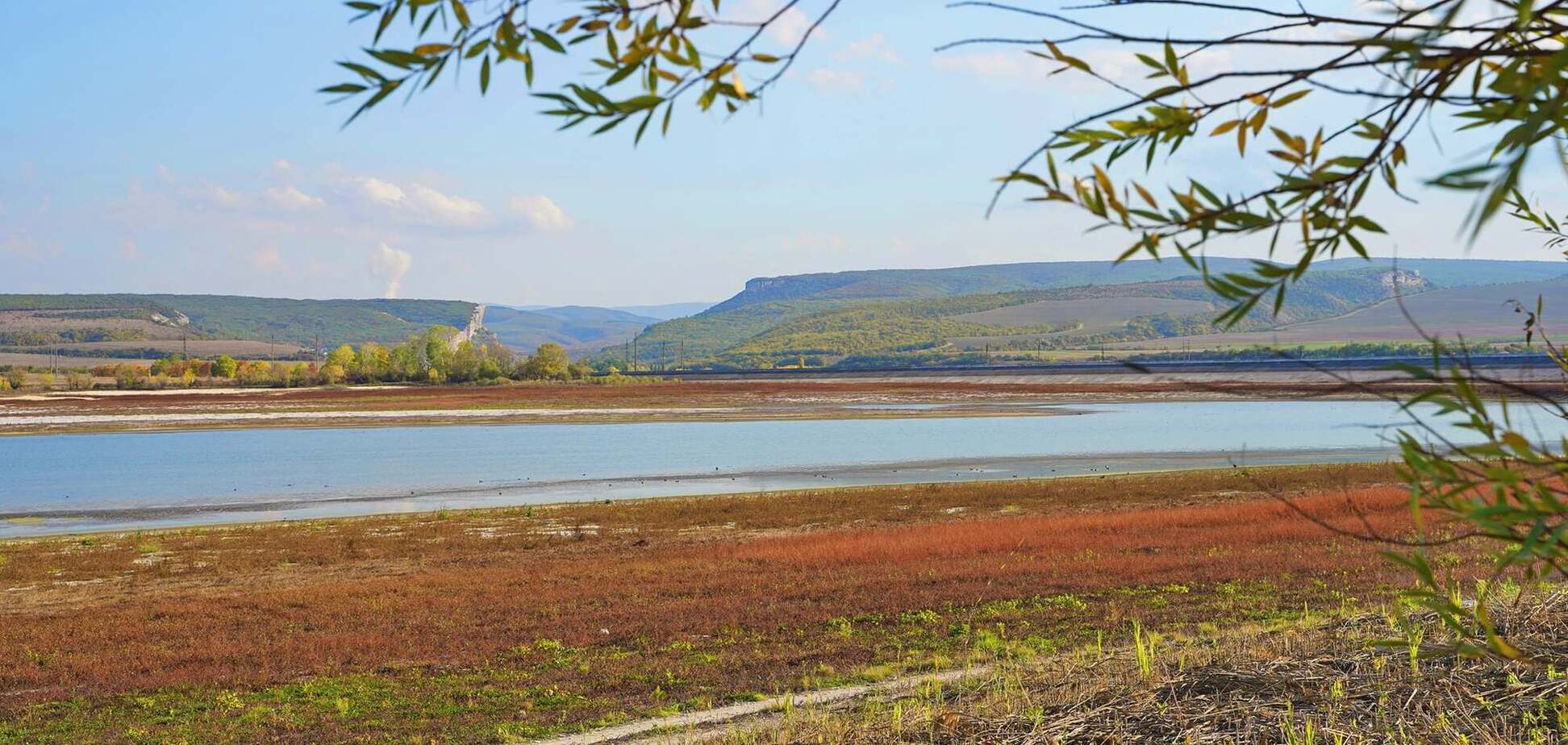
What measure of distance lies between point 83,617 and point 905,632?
1072 centimetres

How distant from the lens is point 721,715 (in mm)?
9203

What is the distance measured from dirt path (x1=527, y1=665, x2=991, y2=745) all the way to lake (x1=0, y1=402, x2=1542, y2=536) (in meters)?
14.4

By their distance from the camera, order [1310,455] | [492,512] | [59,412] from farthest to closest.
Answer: [59,412], [1310,455], [492,512]

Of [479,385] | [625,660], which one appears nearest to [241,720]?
[625,660]

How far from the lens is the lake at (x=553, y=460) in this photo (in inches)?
1352

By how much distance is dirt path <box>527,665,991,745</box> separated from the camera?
8648 millimetres

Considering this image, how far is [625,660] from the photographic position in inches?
466

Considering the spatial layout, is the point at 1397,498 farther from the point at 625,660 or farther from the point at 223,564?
the point at 223,564

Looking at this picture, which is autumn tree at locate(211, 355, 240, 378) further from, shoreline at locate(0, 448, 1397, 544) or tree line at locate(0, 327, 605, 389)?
shoreline at locate(0, 448, 1397, 544)

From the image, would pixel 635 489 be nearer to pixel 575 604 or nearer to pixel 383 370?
pixel 575 604

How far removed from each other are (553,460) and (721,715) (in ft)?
130

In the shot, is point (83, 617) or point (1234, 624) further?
point (83, 617)

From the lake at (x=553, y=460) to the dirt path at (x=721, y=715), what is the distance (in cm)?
1441

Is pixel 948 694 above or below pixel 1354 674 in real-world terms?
below
